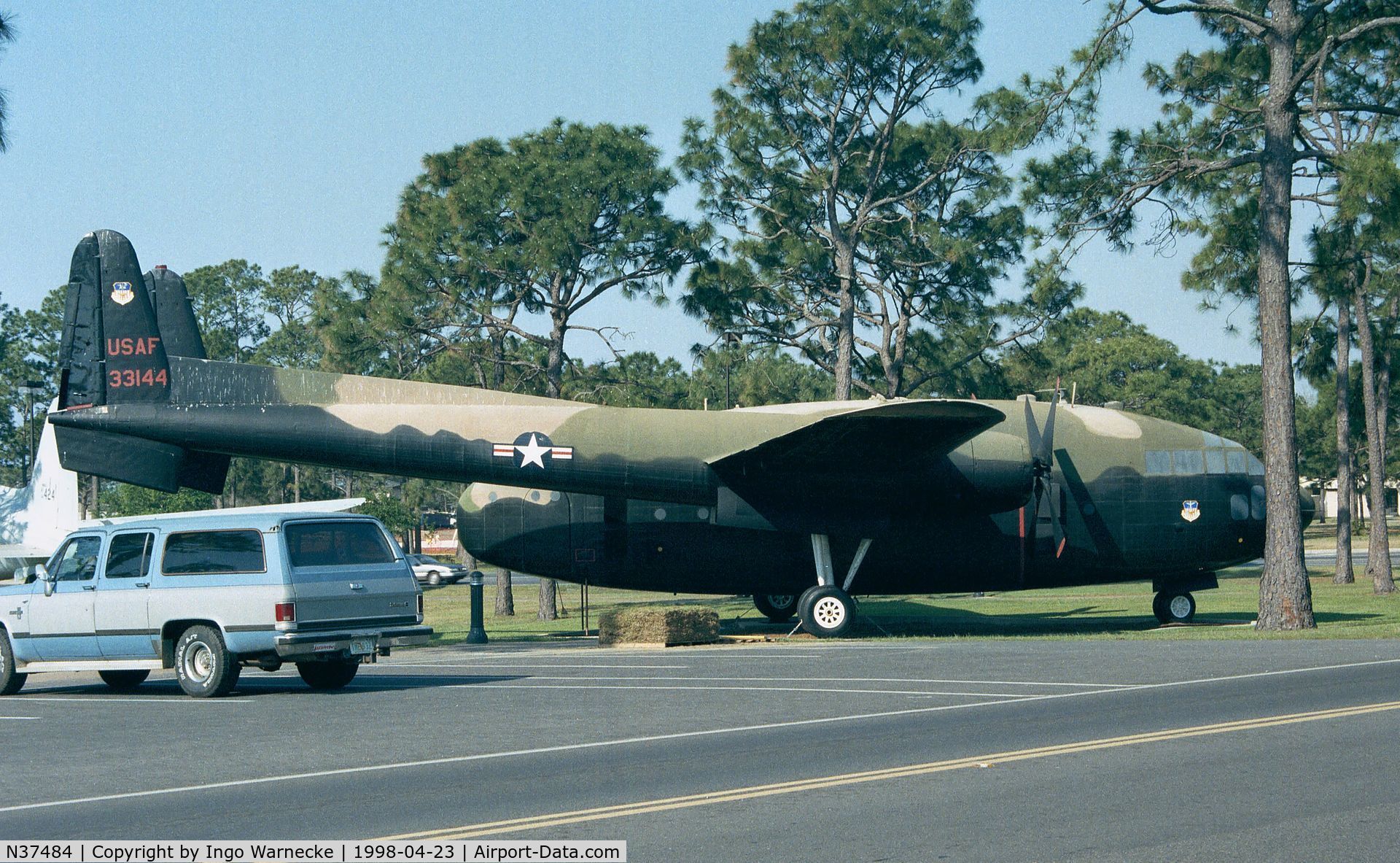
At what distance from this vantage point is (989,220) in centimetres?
4322

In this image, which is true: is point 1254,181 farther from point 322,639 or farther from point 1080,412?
point 322,639

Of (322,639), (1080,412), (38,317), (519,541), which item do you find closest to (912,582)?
(1080,412)

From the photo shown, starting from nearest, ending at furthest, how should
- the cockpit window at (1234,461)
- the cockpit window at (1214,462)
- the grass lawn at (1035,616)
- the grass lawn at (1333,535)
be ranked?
the grass lawn at (1035,616), the cockpit window at (1214,462), the cockpit window at (1234,461), the grass lawn at (1333,535)

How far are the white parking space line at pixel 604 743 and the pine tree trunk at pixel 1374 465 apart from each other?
80.1 ft

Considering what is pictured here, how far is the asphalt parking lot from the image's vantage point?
339 inches

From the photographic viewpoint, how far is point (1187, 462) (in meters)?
30.1

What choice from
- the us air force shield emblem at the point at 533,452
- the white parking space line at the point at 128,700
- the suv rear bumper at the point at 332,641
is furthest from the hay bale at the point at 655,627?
the white parking space line at the point at 128,700

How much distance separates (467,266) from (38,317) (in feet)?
246

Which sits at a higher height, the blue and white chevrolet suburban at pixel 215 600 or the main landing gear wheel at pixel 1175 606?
the blue and white chevrolet suburban at pixel 215 600

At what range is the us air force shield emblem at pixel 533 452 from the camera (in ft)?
87.3

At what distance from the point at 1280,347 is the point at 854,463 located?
8.67m

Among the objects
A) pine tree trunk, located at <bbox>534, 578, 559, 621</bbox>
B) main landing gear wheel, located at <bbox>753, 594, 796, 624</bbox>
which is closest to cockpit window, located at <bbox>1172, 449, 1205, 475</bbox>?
main landing gear wheel, located at <bbox>753, 594, 796, 624</bbox>

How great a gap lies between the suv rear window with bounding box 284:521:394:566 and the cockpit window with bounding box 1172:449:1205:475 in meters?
18.9

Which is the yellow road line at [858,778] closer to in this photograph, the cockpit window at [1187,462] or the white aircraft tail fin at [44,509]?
the cockpit window at [1187,462]
